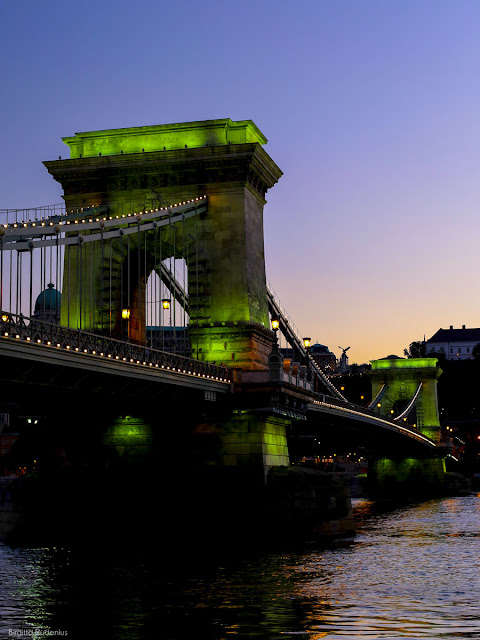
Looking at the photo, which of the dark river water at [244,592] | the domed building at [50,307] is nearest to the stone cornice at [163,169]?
the domed building at [50,307]

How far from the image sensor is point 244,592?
29734mm

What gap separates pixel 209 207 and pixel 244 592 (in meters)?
26.6

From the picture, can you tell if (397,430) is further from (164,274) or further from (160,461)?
(160,461)

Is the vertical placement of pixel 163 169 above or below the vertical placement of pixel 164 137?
below

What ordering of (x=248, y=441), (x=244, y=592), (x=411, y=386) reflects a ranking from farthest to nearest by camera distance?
(x=411, y=386), (x=248, y=441), (x=244, y=592)

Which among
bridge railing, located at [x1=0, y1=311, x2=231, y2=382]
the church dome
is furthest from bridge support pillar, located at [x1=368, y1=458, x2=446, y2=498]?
bridge railing, located at [x1=0, y1=311, x2=231, y2=382]

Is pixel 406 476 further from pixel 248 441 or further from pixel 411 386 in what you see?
pixel 248 441

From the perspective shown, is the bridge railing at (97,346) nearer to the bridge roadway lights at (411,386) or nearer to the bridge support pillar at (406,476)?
the bridge support pillar at (406,476)

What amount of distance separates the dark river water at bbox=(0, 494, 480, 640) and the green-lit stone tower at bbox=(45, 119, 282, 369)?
37.8 feet

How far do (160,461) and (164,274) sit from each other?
12.6m

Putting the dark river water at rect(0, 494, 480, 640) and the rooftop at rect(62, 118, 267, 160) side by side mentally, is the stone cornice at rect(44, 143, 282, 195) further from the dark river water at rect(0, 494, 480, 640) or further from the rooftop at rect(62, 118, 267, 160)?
the dark river water at rect(0, 494, 480, 640)

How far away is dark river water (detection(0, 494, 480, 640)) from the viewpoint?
23703 mm

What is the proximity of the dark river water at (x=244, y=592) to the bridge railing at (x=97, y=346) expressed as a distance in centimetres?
700

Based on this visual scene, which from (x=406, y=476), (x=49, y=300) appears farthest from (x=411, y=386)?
(x=49, y=300)
